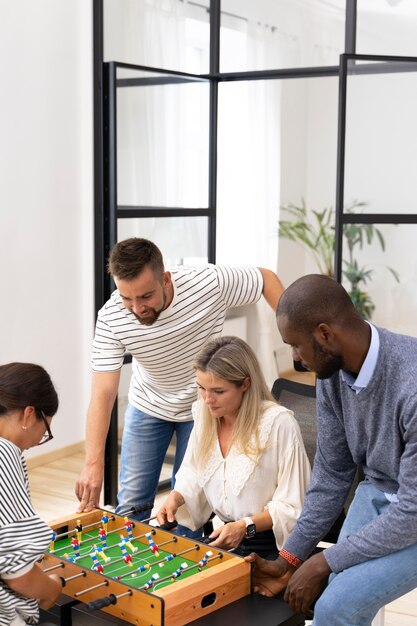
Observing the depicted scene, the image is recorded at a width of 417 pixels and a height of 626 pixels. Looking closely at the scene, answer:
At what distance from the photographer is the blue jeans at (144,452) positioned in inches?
128

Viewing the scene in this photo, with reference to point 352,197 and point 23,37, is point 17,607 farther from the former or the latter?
point 23,37

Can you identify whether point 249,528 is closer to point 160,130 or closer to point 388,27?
point 160,130

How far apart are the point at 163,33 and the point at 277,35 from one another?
2.02 feet

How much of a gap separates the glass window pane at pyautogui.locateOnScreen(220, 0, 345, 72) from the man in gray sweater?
3.00 metres

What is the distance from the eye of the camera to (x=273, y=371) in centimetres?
702

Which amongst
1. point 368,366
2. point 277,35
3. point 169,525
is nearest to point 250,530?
point 169,525

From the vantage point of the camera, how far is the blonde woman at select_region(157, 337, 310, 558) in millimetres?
2652

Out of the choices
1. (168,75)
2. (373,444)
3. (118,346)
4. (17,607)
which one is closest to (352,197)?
(168,75)

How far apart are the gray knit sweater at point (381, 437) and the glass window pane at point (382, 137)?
212cm

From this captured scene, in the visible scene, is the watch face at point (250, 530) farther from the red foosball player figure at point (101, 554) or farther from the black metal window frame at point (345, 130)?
the black metal window frame at point (345, 130)

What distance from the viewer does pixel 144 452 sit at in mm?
3254

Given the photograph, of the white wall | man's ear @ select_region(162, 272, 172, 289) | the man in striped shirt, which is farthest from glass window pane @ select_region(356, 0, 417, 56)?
man's ear @ select_region(162, 272, 172, 289)

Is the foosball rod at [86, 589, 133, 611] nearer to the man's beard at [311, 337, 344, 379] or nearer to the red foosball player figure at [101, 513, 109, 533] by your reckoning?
the red foosball player figure at [101, 513, 109, 533]

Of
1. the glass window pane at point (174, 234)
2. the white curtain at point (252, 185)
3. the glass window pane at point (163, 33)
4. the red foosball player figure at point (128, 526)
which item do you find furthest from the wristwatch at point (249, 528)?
the white curtain at point (252, 185)
